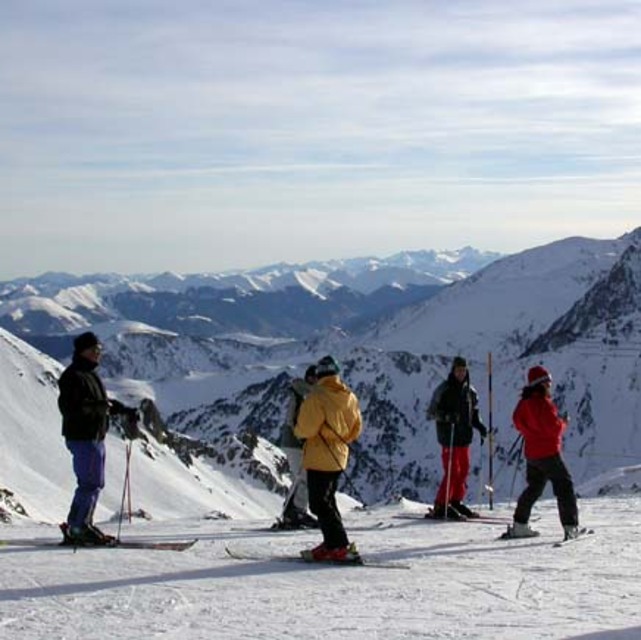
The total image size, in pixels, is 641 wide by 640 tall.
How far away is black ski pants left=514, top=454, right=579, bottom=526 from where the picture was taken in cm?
1506

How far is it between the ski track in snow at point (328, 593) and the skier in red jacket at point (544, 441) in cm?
60

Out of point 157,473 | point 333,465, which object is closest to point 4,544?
point 333,465

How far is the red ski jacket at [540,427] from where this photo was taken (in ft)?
49.1

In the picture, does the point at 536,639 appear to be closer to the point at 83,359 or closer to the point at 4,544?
the point at 83,359

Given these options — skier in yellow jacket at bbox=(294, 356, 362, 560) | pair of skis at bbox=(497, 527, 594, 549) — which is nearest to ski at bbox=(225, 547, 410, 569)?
skier in yellow jacket at bbox=(294, 356, 362, 560)

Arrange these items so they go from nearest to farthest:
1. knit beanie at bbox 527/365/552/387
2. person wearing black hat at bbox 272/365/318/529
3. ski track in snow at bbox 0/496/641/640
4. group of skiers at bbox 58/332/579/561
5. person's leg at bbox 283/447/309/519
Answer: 1. ski track in snow at bbox 0/496/641/640
2. group of skiers at bbox 58/332/579/561
3. knit beanie at bbox 527/365/552/387
4. person wearing black hat at bbox 272/365/318/529
5. person's leg at bbox 283/447/309/519

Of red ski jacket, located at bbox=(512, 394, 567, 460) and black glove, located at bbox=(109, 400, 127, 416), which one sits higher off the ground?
black glove, located at bbox=(109, 400, 127, 416)

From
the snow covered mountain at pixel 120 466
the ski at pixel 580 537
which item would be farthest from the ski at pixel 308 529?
the snow covered mountain at pixel 120 466

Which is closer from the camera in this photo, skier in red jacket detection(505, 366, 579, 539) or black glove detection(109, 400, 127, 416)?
black glove detection(109, 400, 127, 416)

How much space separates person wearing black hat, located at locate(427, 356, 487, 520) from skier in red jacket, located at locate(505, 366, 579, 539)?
2.84m

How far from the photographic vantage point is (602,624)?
9.62 meters

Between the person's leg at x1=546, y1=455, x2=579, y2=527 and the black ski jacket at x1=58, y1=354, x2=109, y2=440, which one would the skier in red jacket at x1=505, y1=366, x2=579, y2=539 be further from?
the black ski jacket at x1=58, y1=354, x2=109, y2=440

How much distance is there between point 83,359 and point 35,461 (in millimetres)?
76862

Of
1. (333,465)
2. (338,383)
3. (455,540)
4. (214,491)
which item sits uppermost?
(338,383)
